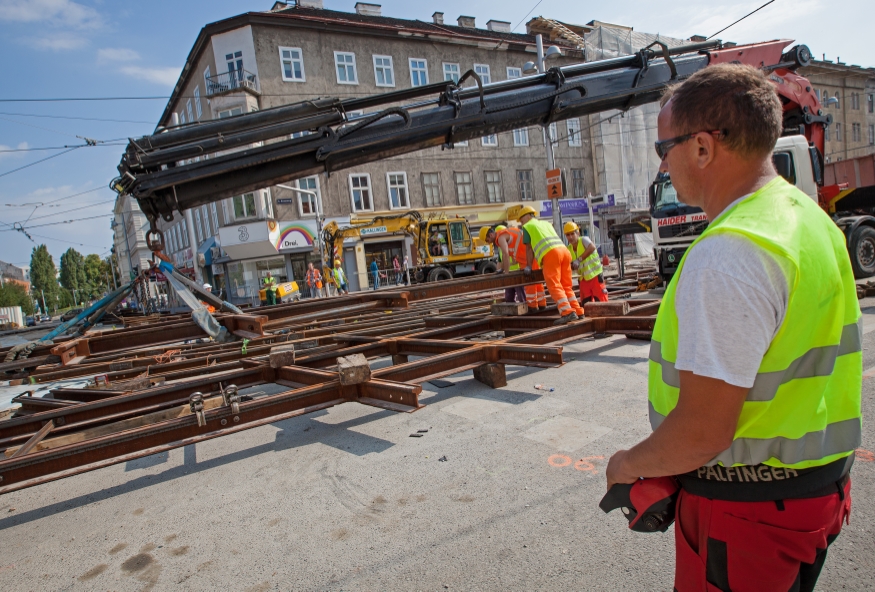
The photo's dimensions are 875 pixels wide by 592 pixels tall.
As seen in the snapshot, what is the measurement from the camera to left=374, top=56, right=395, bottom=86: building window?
3000 centimetres

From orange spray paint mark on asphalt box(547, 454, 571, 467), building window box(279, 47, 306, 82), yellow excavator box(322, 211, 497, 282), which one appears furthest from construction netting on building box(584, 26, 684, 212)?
orange spray paint mark on asphalt box(547, 454, 571, 467)

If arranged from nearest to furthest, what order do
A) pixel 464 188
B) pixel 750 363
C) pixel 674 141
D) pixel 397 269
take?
pixel 750 363 < pixel 674 141 < pixel 397 269 < pixel 464 188

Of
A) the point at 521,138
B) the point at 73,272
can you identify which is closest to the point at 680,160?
the point at 521,138

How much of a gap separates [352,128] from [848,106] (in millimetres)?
52127

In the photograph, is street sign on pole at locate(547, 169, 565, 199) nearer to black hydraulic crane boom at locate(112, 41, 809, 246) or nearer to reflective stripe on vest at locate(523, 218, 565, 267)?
black hydraulic crane boom at locate(112, 41, 809, 246)

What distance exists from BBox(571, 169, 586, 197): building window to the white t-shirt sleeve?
38085 millimetres

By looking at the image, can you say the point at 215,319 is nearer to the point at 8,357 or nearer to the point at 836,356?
the point at 8,357

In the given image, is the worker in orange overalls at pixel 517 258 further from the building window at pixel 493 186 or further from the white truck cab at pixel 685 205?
the building window at pixel 493 186

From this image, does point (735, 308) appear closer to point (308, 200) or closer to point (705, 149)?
point (705, 149)

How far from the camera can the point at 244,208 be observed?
28.0m

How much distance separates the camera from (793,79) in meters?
9.72

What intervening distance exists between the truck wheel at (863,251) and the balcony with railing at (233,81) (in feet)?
86.0

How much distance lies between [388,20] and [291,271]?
16664mm

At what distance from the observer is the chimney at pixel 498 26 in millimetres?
36219
